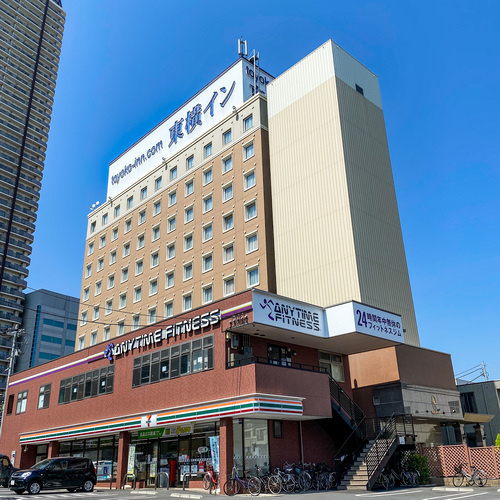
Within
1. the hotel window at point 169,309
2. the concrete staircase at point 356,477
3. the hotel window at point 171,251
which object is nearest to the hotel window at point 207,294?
the hotel window at point 169,309

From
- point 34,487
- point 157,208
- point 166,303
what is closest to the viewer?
point 34,487

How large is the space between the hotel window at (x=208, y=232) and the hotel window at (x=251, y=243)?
14.7ft

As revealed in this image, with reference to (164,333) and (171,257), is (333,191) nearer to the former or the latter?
(164,333)

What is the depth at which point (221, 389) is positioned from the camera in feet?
82.3

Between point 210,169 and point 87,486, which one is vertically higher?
point 210,169

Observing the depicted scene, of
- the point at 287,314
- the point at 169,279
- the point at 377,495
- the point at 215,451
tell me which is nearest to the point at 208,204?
the point at 169,279

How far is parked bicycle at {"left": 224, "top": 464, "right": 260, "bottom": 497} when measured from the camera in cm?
2250

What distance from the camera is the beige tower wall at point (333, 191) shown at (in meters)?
35.2

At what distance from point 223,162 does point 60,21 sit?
9989cm

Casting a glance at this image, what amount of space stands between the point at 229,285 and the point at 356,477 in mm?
19593

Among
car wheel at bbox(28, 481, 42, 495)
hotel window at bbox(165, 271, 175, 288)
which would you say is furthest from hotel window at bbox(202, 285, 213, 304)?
car wheel at bbox(28, 481, 42, 495)

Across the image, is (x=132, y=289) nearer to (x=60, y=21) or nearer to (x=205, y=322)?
(x=205, y=322)

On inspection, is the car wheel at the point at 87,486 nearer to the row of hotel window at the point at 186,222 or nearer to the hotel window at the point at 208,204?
the row of hotel window at the point at 186,222

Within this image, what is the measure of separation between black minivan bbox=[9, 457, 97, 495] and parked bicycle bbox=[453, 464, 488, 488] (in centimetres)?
1922
